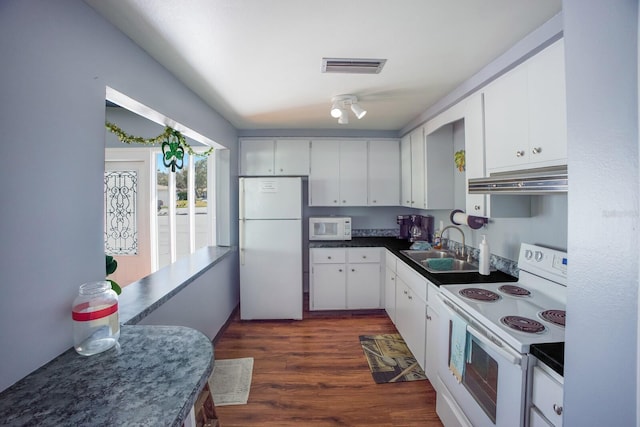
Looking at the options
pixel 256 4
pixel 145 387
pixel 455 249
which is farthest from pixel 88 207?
pixel 455 249

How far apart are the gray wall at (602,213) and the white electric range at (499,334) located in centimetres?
59

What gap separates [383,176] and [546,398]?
2.83m

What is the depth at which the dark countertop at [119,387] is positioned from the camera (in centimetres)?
73

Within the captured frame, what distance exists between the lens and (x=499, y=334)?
1233 millimetres

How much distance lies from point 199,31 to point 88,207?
1.04 m

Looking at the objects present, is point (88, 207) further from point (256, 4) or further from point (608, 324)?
point (608, 324)

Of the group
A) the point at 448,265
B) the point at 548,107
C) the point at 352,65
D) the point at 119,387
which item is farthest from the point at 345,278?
the point at 119,387

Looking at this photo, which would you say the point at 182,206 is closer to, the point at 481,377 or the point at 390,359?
the point at 390,359

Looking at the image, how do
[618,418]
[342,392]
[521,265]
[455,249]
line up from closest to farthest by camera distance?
1. [618,418]
2. [521,265]
3. [342,392]
4. [455,249]

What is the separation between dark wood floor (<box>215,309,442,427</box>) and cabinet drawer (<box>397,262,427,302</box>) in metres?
0.71

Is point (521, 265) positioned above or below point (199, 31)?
below

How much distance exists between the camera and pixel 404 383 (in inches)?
84.8

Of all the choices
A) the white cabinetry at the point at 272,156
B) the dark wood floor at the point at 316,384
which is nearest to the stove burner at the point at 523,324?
the dark wood floor at the point at 316,384

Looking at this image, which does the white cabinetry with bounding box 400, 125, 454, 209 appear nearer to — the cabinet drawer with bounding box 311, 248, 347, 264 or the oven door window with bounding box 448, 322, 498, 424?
the cabinet drawer with bounding box 311, 248, 347, 264
